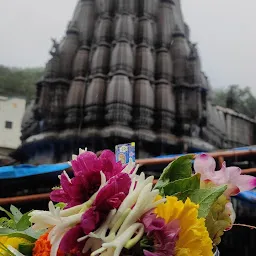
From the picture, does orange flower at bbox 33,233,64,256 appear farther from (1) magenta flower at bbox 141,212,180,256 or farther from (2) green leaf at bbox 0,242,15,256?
(1) magenta flower at bbox 141,212,180,256

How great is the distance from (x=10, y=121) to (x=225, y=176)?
18.6m

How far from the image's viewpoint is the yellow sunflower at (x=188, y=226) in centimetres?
69

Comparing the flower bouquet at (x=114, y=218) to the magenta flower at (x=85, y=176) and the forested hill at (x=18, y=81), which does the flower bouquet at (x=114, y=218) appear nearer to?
the magenta flower at (x=85, y=176)

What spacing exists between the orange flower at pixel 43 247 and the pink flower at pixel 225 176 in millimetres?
308

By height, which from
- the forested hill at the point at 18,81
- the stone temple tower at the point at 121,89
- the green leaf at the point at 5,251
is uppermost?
the forested hill at the point at 18,81

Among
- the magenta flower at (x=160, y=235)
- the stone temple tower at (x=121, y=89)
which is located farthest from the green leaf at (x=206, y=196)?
the stone temple tower at (x=121, y=89)

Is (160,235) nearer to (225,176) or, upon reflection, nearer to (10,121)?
(225,176)

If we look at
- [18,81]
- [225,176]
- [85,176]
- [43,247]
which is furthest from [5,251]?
[18,81]

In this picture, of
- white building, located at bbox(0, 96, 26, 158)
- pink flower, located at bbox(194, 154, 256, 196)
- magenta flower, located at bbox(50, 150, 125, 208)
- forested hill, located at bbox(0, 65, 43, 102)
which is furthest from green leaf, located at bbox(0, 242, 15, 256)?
forested hill, located at bbox(0, 65, 43, 102)

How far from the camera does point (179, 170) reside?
0.84m

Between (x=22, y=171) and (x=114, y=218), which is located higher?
(x=22, y=171)

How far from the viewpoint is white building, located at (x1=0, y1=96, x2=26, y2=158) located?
60.6 feet

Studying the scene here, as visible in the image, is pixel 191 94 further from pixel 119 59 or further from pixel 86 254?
pixel 86 254

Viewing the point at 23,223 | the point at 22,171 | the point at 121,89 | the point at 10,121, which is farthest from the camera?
the point at 10,121
